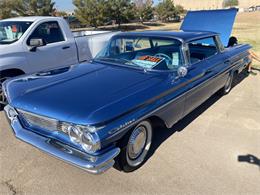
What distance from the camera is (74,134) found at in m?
2.40

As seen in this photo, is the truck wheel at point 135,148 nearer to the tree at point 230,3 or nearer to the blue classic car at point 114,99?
the blue classic car at point 114,99

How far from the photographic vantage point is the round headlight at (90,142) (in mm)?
2281

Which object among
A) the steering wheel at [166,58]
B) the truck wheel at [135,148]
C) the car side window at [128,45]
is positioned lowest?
the truck wheel at [135,148]

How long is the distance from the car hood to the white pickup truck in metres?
1.69

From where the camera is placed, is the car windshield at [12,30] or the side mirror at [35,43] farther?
the car windshield at [12,30]

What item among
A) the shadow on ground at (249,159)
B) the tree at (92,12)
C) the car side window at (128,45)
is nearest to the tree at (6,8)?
the tree at (92,12)

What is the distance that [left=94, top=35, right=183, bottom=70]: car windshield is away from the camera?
140 inches

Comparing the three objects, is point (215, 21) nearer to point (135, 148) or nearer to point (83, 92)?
point (135, 148)

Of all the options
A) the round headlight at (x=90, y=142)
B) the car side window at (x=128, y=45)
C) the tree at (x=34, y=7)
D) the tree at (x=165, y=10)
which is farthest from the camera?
the tree at (x=165, y=10)

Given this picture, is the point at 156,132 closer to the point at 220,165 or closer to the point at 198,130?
the point at 198,130

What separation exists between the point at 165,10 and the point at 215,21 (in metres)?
46.8

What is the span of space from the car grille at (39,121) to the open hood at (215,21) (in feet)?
19.0

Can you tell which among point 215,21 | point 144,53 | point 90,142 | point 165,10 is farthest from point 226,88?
point 165,10

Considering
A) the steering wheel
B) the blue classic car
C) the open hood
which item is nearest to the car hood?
the blue classic car
